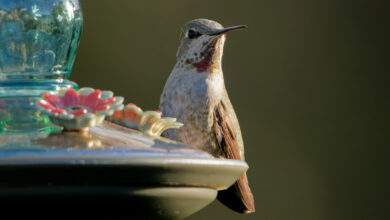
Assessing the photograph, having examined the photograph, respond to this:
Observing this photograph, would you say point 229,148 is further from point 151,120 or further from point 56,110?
point 56,110

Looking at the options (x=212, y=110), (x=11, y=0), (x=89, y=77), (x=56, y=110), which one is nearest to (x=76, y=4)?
(x=11, y=0)

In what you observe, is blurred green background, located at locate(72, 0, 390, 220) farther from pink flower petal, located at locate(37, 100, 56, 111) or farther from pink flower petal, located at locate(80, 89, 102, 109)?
pink flower petal, located at locate(37, 100, 56, 111)

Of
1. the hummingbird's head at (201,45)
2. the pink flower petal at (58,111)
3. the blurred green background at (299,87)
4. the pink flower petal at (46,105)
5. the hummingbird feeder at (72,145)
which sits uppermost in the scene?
the pink flower petal at (46,105)

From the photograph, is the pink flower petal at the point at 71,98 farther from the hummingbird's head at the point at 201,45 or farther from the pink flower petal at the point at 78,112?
the hummingbird's head at the point at 201,45

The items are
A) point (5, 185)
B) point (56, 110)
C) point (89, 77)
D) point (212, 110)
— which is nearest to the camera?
A: point (5, 185)

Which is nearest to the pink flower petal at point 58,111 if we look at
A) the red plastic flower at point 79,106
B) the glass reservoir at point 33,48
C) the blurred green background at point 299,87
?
the red plastic flower at point 79,106

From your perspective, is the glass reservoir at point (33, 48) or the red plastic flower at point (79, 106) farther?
the glass reservoir at point (33, 48)
